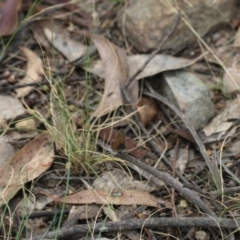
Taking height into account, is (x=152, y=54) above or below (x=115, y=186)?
above

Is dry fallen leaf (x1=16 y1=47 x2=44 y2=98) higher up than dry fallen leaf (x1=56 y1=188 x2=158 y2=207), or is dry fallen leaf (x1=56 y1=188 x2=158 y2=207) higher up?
dry fallen leaf (x1=16 y1=47 x2=44 y2=98)

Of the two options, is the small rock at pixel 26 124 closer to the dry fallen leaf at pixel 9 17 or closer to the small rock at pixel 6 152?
the small rock at pixel 6 152

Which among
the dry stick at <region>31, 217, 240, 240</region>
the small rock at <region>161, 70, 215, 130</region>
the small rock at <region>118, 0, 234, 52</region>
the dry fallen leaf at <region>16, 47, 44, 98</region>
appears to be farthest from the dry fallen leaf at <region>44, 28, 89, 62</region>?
the dry stick at <region>31, 217, 240, 240</region>

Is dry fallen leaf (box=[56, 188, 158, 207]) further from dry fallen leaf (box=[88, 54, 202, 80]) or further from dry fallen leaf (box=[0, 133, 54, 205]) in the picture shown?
dry fallen leaf (box=[88, 54, 202, 80])

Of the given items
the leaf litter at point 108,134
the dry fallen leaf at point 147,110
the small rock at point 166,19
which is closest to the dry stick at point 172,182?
the leaf litter at point 108,134

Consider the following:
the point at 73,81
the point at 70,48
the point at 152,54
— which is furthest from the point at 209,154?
the point at 70,48

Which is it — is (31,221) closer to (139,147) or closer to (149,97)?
(139,147)
